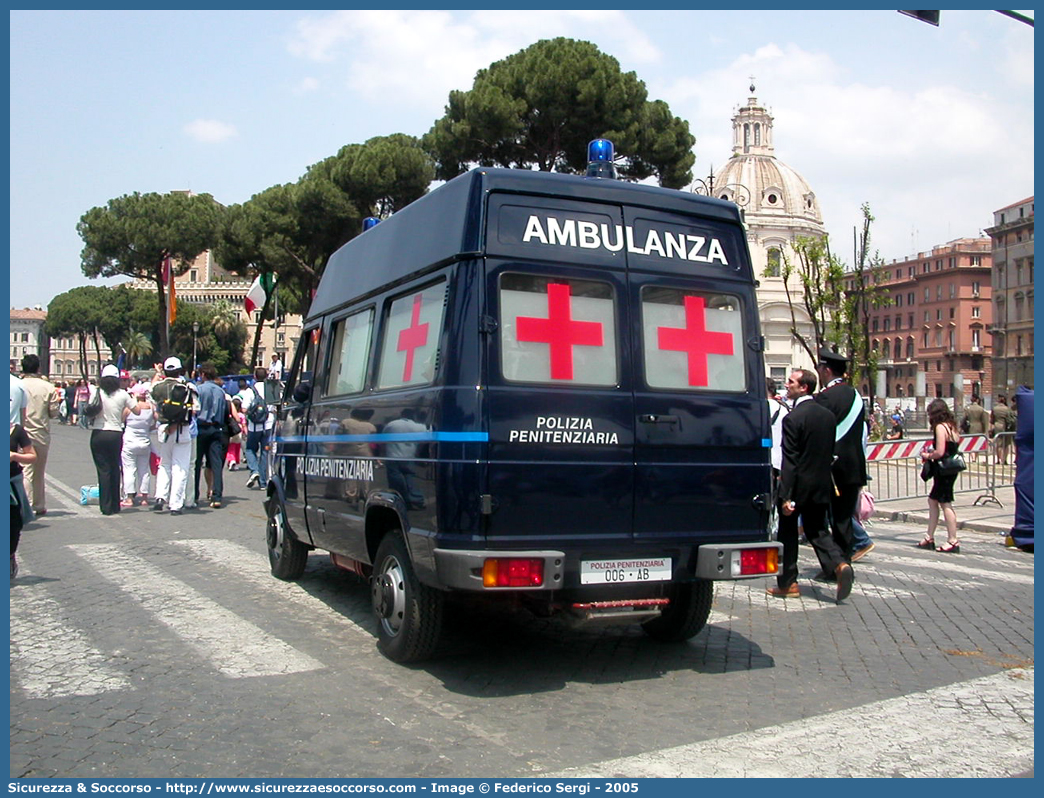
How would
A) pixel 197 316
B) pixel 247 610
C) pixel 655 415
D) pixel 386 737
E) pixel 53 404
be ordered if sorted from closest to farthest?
pixel 386 737, pixel 655 415, pixel 247 610, pixel 53 404, pixel 197 316

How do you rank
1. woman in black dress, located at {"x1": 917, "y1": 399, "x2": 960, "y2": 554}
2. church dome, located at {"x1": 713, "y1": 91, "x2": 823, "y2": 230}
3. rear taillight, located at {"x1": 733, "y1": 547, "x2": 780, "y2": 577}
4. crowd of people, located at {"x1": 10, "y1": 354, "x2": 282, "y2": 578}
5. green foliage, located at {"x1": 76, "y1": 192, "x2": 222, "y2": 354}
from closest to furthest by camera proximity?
rear taillight, located at {"x1": 733, "y1": 547, "x2": 780, "y2": 577}
woman in black dress, located at {"x1": 917, "y1": 399, "x2": 960, "y2": 554}
crowd of people, located at {"x1": 10, "y1": 354, "x2": 282, "y2": 578}
green foliage, located at {"x1": 76, "y1": 192, "x2": 222, "y2": 354}
church dome, located at {"x1": 713, "y1": 91, "x2": 823, "y2": 230}

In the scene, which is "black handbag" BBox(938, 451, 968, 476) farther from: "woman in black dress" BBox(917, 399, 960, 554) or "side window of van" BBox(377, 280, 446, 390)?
"side window of van" BBox(377, 280, 446, 390)

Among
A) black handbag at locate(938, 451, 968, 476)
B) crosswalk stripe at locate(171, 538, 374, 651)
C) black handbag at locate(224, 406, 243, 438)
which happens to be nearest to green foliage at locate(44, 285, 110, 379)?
black handbag at locate(224, 406, 243, 438)

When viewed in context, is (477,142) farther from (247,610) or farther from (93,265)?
(93,265)

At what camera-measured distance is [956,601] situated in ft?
26.9

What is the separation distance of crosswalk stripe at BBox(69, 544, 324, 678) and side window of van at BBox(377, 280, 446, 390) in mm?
1763

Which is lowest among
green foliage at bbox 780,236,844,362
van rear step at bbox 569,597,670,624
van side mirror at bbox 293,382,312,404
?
van rear step at bbox 569,597,670,624

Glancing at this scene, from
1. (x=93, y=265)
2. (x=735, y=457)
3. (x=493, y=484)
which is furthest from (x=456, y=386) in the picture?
(x=93, y=265)

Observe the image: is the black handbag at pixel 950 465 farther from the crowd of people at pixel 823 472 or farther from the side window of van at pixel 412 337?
the side window of van at pixel 412 337

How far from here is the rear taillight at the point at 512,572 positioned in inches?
201

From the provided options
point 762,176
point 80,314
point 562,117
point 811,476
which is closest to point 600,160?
point 811,476

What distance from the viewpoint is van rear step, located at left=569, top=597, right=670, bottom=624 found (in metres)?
5.53

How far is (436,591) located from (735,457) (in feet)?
6.24

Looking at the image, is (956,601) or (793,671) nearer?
(793,671)
